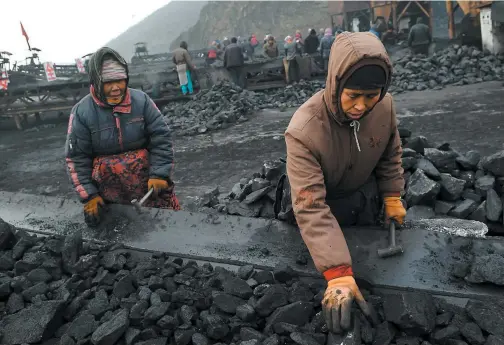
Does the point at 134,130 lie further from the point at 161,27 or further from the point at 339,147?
the point at 161,27

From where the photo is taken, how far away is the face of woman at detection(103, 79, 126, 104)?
3145 mm

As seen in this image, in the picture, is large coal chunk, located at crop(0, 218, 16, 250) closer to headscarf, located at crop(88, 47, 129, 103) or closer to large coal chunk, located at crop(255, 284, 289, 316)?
headscarf, located at crop(88, 47, 129, 103)

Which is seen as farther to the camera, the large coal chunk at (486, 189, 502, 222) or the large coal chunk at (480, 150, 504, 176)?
the large coal chunk at (480, 150, 504, 176)

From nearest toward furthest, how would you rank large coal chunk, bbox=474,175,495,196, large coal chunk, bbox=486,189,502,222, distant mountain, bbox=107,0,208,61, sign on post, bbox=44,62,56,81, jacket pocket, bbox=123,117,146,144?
jacket pocket, bbox=123,117,146,144 < large coal chunk, bbox=486,189,502,222 < large coal chunk, bbox=474,175,495,196 < sign on post, bbox=44,62,56,81 < distant mountain, bbox=107,0,208,61

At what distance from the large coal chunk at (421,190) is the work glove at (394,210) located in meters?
1.07

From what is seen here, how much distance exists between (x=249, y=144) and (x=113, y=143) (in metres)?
5.15


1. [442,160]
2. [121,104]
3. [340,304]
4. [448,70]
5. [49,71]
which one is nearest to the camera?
[340,304]

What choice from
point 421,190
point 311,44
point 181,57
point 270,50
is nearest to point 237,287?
point 421,190

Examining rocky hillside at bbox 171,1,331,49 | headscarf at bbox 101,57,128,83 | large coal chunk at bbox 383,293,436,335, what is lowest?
large coal chunk at bbox 383,293,436,335

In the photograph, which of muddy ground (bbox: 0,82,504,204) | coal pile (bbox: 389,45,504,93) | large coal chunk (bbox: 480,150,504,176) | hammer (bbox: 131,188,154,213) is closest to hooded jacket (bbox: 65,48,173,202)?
hammer (bbox: 131,188,154,213)

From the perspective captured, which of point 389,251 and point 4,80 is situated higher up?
point 4,80

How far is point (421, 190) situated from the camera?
144 inches

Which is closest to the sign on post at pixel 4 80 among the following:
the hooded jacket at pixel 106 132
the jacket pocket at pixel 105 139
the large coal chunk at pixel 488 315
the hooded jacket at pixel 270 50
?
the hooded jacket at pixel 270 50

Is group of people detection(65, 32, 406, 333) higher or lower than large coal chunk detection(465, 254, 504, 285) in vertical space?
higher
